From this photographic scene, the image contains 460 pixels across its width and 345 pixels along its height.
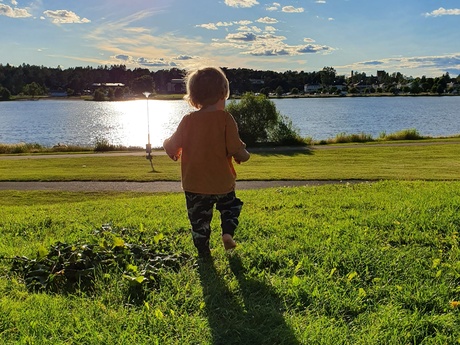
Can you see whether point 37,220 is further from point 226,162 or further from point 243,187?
point 243,187

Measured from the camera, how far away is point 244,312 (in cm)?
287

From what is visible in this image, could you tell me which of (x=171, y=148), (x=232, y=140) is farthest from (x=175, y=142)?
(x=232, y=140)

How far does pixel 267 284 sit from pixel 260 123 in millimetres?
27382

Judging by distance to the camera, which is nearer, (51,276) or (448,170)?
(51,276)

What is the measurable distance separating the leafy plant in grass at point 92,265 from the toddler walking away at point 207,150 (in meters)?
0.47

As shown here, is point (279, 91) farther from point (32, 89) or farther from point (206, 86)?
point (206, 86)

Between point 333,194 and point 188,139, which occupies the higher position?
point 188,139

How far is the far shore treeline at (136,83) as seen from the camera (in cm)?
13625

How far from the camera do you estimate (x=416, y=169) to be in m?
14.3

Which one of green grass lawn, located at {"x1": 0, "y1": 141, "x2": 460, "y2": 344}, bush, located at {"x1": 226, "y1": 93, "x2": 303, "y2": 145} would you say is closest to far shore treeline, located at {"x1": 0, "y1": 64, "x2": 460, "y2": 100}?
bush, located at {"x1": 226, "y1": 93, "x2": 303, "y2": 145}

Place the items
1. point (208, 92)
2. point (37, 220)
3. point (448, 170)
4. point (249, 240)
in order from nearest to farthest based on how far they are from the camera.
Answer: point (208, 92) < point (249, 240) < point (37, 220) < point (448, 170)

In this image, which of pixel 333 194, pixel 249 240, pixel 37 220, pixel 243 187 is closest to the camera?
pixel 249 240

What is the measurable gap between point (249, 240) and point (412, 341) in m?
2.08

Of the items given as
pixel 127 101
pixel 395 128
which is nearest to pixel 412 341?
pixel 395 128
